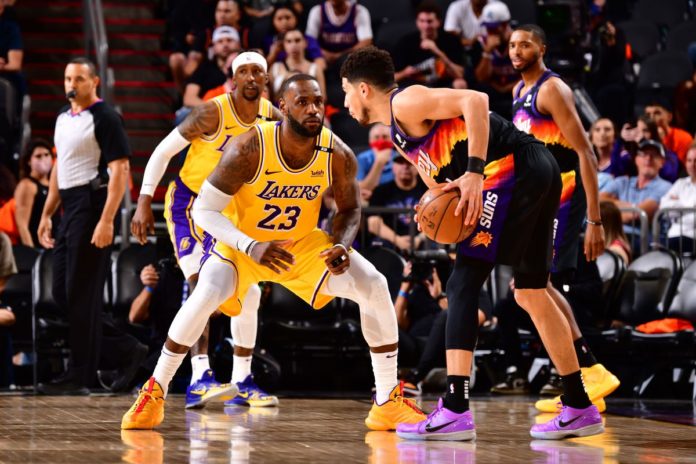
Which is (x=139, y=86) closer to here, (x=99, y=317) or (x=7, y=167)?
(x=7, y=167)

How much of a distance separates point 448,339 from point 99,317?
150 inches

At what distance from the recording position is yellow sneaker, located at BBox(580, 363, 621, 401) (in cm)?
732

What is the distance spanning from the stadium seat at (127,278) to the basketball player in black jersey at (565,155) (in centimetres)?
358

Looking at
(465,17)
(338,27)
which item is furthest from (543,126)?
(465,17)

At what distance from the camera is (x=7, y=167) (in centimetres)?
1185

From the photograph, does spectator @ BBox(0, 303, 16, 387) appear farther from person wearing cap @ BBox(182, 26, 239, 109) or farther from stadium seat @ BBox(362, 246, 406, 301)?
person wearing cap @ BBox(182, 26, 239, 109)

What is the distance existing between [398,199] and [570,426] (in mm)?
5011

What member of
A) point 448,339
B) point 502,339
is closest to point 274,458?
point 448,339

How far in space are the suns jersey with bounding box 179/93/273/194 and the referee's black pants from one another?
1.00 m

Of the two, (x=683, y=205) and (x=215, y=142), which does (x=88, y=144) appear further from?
(x=683, y=205)

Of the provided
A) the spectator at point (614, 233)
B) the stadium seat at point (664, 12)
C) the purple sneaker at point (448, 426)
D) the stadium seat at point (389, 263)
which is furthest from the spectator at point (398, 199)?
the stadium seat at point (664, 12)

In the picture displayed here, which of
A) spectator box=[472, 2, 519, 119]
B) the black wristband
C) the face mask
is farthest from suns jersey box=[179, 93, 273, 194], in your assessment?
spectator box=[472, 2, 519, 119]

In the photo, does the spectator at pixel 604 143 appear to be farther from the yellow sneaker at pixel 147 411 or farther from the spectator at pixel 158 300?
the yellow sneaker at pixel 147 411

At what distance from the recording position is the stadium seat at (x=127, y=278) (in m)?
9.96
